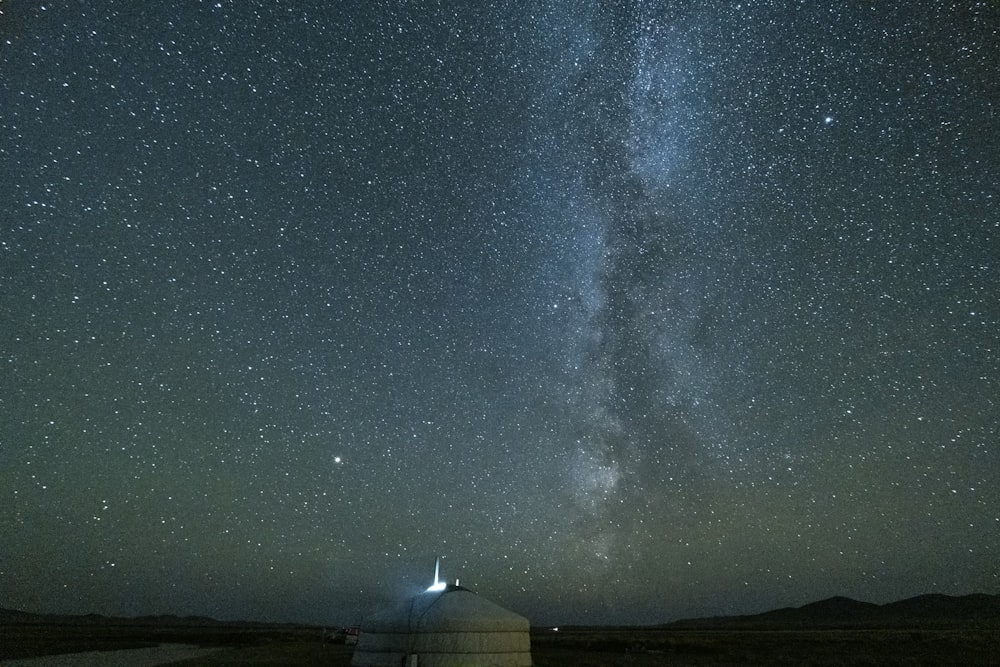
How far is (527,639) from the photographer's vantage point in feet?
72.4

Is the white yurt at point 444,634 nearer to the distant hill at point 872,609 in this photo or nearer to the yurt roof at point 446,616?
the yurt roof at point 446,616

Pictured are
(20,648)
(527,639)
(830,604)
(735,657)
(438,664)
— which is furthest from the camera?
(830,604)

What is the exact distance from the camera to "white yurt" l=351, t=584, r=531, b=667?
19375 millimetres

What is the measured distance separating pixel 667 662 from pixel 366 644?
635 inches

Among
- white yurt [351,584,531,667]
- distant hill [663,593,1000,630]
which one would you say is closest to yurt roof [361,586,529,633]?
white yurt [351,584,531,667]

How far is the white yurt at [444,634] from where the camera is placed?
763 inches

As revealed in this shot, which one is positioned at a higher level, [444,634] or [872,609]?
Answer: [872,609]

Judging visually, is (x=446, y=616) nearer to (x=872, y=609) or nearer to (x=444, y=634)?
(x=444, y=634)

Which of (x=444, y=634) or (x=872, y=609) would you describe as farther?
(x=872, y=609)

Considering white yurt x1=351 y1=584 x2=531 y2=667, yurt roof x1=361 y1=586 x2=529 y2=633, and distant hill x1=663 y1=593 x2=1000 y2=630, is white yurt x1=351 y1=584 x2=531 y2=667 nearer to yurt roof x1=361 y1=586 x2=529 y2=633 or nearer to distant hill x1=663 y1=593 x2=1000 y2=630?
yurt roof x1=361 y1=586 x2=529 y2=633

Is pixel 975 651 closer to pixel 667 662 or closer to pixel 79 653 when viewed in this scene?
pixel 667 662

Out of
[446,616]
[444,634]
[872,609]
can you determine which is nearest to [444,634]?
[444,634]

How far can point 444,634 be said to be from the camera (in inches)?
768

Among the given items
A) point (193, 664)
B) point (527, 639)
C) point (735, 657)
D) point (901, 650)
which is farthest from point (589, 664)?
point (901, 650)
